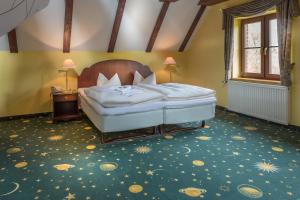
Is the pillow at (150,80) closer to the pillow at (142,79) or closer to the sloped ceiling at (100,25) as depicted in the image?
the pillow at (142,79)

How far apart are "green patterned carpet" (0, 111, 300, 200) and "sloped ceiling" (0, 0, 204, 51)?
1.98 metres

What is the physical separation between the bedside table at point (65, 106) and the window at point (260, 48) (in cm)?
369

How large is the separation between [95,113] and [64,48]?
2.36 meters

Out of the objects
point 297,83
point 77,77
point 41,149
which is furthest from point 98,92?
Result: point 297,83

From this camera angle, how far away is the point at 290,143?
3709 millimetres

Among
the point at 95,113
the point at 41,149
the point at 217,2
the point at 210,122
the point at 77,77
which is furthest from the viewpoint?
the point at 77,77

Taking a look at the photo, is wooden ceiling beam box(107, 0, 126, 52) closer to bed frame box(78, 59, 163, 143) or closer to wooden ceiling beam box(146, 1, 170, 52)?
bed frame box(78, 59, 163, 143)

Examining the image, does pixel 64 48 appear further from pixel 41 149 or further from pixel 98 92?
pixel 41 149

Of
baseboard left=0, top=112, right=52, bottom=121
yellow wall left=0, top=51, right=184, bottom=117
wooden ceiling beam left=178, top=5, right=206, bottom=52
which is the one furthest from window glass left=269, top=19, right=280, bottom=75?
baseboard left=0, top=112, right=52, bottom=121

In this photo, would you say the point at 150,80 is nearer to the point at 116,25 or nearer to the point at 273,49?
the point at 116,25

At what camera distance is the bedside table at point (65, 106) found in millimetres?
5168

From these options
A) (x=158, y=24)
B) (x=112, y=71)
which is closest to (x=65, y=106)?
(x=112, y=71)

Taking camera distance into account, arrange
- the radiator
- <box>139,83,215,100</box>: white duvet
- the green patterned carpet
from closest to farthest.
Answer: the green patterned carpet
<box>139,83,215,100</box>: white duvet
the radiator

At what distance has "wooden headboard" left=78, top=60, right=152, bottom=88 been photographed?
19.4 ft
